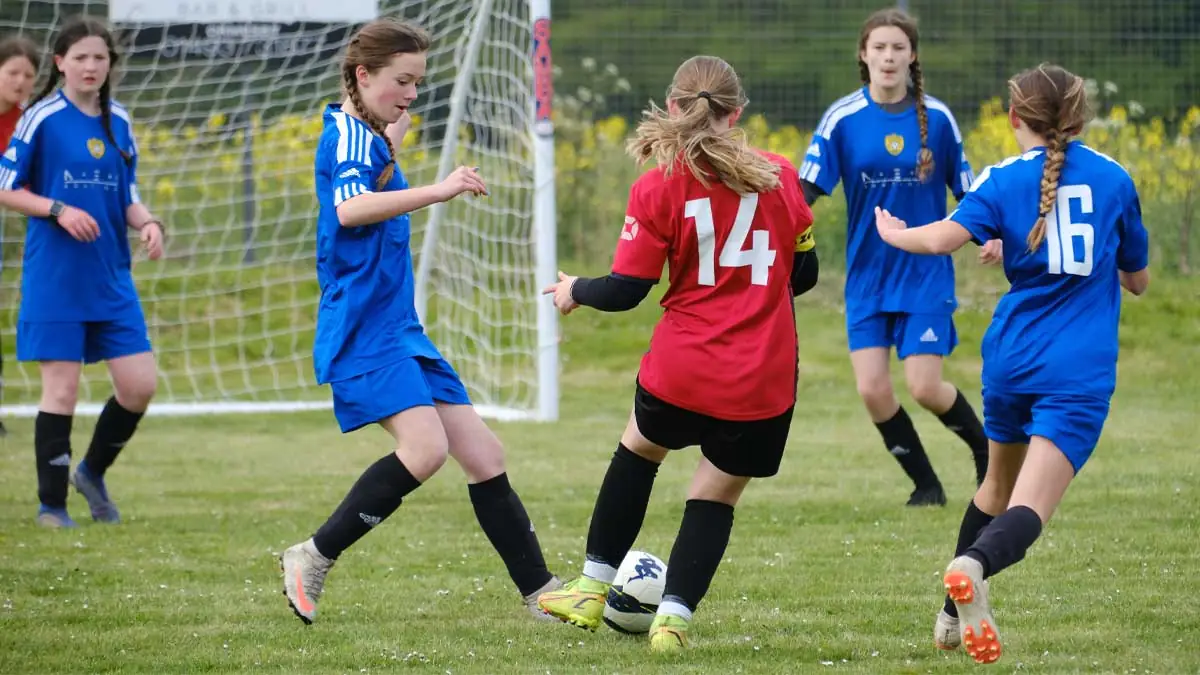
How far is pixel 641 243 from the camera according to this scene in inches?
154

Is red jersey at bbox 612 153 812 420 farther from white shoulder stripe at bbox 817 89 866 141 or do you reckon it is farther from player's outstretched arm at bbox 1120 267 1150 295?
white shoulder stripe at bbox 817 89 866 141

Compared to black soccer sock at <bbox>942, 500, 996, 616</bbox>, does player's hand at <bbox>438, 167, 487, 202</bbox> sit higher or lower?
A: higher

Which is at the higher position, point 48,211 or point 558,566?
point 48,211

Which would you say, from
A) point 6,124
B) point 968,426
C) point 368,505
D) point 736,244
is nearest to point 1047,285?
point 736,244

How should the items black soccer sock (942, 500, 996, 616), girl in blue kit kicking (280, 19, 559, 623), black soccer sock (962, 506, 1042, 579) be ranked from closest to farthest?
black soccer sock (962, 506, 1042, 579) < black soccer sock (942, 500, 996, 616) < girl in blue kit kicking (280, 19, 559, 623)

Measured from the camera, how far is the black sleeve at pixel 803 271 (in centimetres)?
419

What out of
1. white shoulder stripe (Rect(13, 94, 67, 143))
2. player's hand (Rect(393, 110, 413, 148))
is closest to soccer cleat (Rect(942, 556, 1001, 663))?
player's hand (Rect(393, 110, 413, 148))

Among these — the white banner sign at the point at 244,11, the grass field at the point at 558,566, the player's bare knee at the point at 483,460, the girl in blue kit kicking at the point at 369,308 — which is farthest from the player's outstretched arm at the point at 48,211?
the white banner sign at the point at 244,11

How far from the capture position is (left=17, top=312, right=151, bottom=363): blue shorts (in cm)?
632

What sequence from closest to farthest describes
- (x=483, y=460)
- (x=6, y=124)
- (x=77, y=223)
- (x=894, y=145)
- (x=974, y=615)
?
(x=974, y=615) → (x=483, y=460) → (x=77, y=223) → (x=894, y=145) → (x=6, y=124)

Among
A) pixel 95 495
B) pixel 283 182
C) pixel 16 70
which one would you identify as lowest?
pixel 95 495

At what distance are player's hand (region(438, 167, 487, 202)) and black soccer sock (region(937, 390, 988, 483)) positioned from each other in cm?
288

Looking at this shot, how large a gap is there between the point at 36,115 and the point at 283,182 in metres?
5.38

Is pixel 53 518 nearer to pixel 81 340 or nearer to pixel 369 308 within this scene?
pixel 81 340
